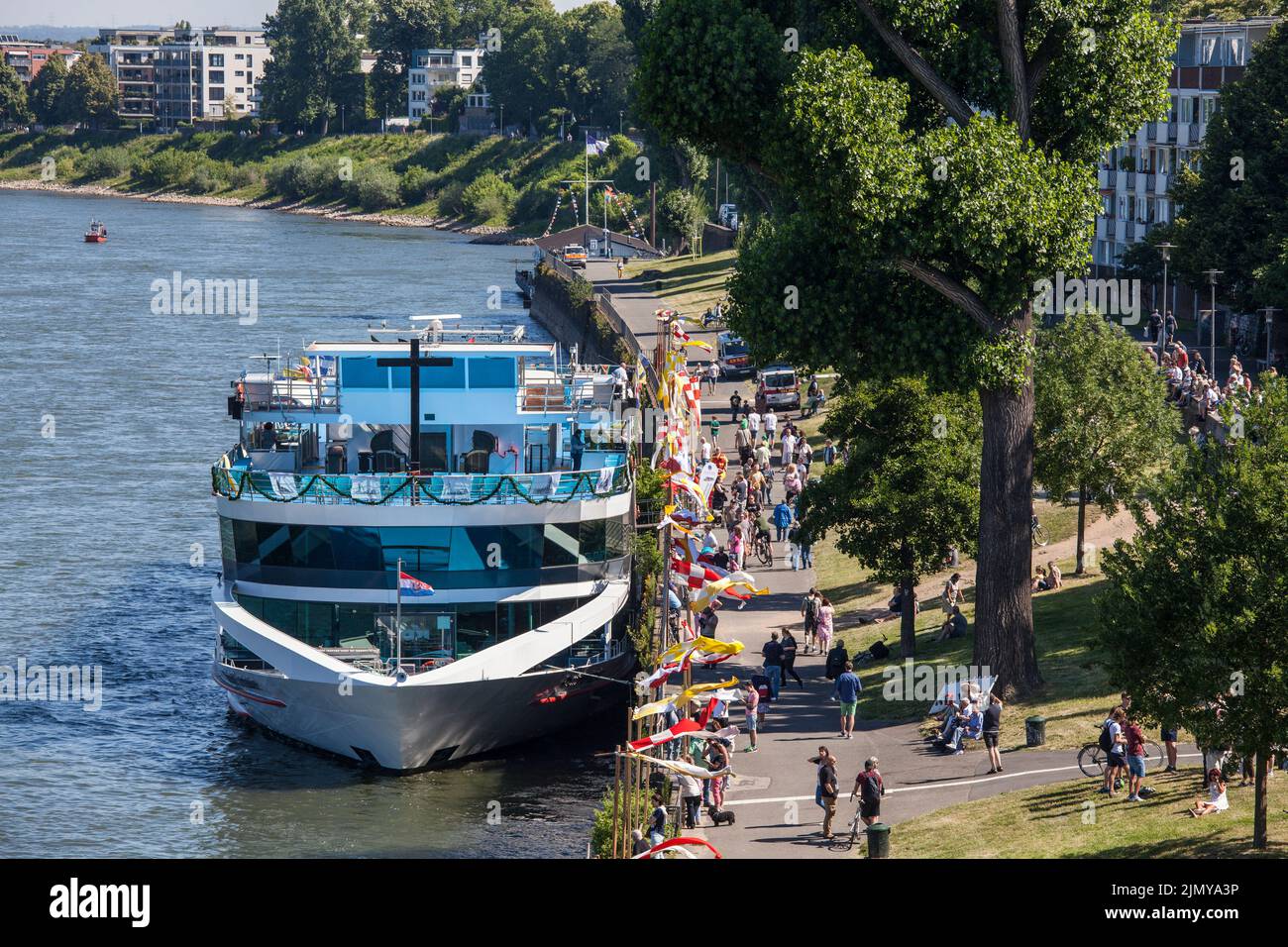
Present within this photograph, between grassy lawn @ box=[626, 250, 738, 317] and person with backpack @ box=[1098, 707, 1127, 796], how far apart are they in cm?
7159

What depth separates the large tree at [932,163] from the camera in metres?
32.1

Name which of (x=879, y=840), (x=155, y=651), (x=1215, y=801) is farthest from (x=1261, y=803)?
(x=155, y=651)

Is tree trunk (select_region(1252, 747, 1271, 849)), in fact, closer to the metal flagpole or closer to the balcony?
the metal flagpole

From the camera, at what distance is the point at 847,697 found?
33.4m

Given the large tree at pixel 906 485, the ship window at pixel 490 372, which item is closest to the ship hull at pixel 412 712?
the large tree at pixel 906 485

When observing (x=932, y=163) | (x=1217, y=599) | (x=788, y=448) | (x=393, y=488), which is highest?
(x=932, y=163)

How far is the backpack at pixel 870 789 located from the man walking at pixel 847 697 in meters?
4.62

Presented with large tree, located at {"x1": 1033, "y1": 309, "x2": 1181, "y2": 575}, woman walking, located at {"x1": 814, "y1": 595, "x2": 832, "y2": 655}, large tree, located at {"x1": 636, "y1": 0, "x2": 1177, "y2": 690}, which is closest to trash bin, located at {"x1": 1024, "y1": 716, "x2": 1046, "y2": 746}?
large tree, located at {"x1": 636, "y1": 0, "x2": 1177, "y2": 690}

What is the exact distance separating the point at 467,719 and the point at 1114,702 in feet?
42.1

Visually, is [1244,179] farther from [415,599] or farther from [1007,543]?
[415,599]

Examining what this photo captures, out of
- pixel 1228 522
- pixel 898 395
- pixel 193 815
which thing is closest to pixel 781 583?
pixel 898 395

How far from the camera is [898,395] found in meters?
39.1

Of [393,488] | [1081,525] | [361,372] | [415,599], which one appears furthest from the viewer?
[1081,525]

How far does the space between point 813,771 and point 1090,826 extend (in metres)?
6.44
